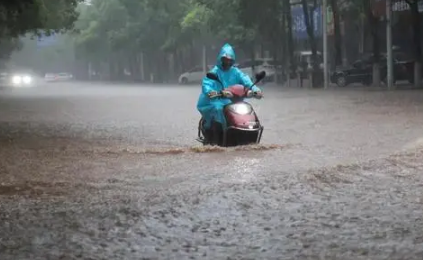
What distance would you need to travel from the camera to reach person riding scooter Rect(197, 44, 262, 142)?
10.6m

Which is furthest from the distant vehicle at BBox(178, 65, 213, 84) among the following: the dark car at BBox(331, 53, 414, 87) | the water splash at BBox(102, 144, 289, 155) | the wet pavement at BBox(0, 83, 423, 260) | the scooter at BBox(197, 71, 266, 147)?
the scooter at BBox(197, 71, 266, 147)

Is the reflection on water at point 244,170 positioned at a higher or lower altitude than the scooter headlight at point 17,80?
lower

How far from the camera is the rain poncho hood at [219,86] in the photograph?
10656mm

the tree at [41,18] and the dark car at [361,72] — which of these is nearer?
the tree at [41,18]

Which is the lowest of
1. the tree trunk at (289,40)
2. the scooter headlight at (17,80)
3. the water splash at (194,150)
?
the water splash at (194,150)

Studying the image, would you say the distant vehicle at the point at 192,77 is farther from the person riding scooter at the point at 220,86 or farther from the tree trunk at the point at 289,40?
the person riding scooter at the point at 220,86

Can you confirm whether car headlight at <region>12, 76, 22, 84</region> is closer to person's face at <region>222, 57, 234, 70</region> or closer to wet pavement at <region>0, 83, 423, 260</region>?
wet pavement at <region>0, 83, 423, 260</region>

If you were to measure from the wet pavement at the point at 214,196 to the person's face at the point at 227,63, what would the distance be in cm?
131

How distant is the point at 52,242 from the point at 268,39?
3800cm

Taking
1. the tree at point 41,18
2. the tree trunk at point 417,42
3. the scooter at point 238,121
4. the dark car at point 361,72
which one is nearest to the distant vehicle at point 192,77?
the tree at point 41,18

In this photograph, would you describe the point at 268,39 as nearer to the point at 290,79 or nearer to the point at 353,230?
the point at 290,79

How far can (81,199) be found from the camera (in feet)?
23.4

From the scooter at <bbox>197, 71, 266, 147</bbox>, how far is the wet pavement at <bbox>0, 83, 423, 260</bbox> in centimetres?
22

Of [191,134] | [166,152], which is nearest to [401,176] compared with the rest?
[166,152]
